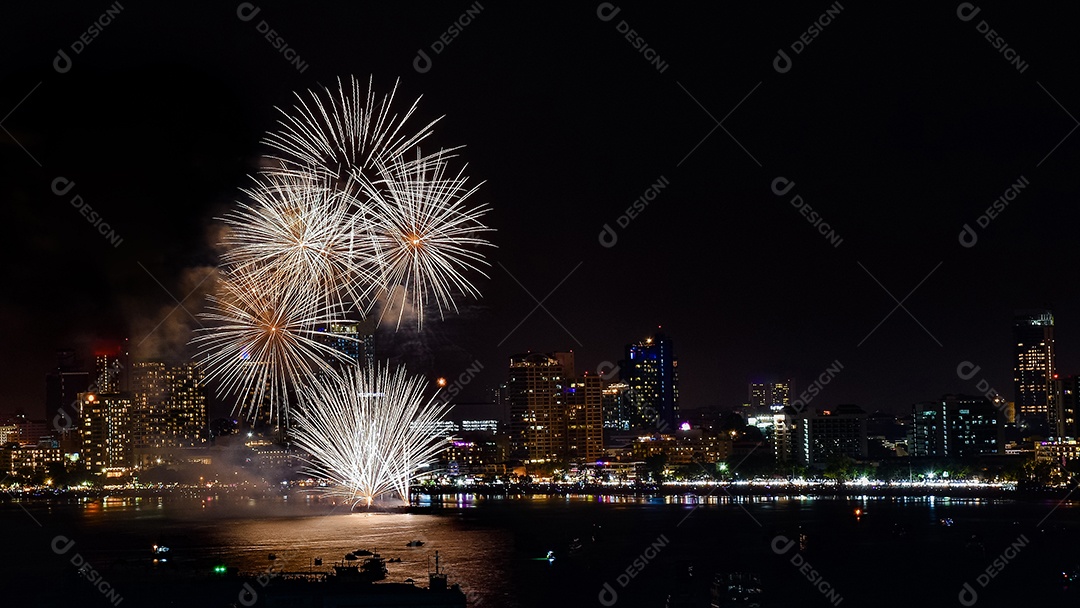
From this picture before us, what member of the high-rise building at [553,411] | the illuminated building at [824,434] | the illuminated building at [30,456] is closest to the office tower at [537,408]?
the high-rise building at [553,411]

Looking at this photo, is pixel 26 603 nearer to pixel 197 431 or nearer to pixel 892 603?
pixel 892 603

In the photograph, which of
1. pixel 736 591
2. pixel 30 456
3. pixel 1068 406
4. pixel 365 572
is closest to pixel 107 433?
pixel 30 456

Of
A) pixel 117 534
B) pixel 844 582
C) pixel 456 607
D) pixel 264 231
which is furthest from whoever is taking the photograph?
pixel 117 534

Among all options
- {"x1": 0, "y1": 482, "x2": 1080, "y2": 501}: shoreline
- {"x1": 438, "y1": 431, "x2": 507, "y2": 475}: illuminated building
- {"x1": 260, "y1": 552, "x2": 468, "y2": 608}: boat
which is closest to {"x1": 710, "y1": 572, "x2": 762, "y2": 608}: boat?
{"x1": 260, "y1": 552, "x2": 468, "y2": 608}: boat

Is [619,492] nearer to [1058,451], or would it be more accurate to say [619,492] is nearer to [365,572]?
[1058,451]

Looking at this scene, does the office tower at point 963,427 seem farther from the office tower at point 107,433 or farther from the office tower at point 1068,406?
the office tower at point 107,433

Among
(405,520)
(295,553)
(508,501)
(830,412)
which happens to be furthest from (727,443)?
(295,553)

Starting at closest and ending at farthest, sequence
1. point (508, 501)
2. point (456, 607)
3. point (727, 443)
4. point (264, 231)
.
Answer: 1. point (264, 231)
2. point (456, 607)
3. point (508, 501)
4. point (727, 443)
